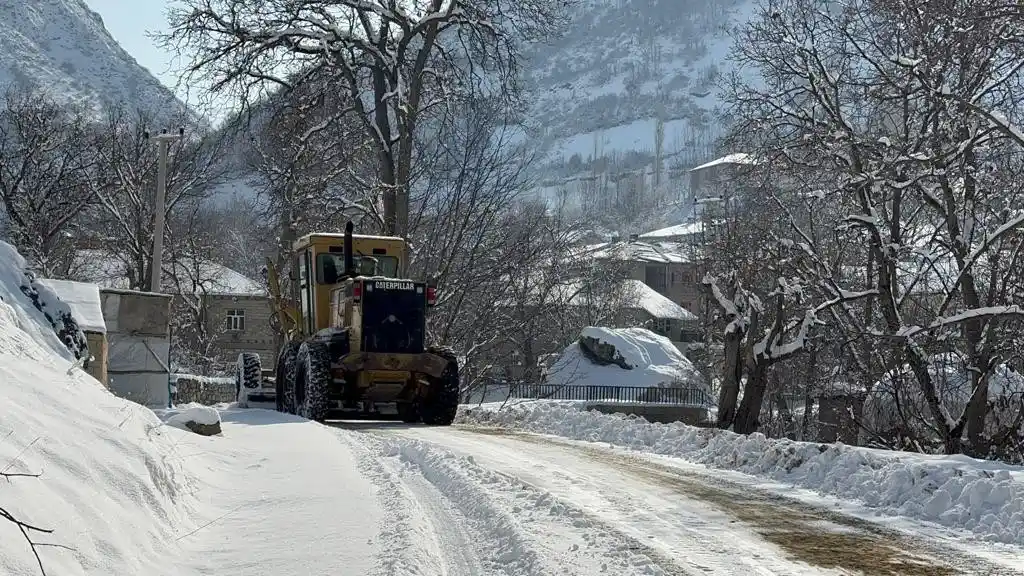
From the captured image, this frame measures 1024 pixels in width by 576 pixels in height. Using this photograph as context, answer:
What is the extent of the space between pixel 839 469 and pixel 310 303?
37.7 feet

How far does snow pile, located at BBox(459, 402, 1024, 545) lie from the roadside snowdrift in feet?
19.6

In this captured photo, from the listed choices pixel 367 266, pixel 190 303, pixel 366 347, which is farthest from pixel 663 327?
pixel 366 347

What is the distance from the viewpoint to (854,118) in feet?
68.5

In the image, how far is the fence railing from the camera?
142ft

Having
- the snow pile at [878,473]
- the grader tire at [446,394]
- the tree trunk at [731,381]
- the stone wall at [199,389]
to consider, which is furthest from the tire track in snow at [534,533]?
the stone wall at [199,389]

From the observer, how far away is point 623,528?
788cm

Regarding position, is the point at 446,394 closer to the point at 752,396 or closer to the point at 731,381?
the point at 752,396

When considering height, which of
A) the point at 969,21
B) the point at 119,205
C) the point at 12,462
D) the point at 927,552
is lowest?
the point at 927,552

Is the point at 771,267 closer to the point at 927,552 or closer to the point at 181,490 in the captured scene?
the point at 927,552

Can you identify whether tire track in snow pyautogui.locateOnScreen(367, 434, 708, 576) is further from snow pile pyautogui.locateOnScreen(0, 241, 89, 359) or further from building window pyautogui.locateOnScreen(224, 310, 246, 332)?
building window pyautogui.locateOnScreen(224, 310, 246, 332)

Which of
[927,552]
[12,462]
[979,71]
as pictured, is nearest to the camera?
[12,462]

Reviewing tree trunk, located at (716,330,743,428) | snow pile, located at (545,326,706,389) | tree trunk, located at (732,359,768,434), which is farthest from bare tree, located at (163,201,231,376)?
tree trunk, located at (732,359,768,434)

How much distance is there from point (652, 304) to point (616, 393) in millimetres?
36347

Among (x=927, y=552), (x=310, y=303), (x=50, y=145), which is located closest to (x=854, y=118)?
(x=310, y=303)
